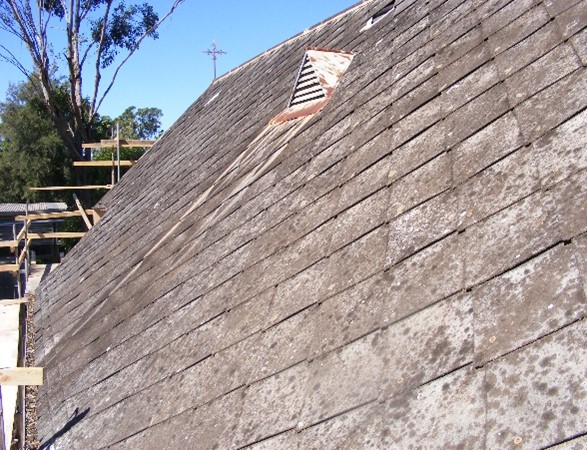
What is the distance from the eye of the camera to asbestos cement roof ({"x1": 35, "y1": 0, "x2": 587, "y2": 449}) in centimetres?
191

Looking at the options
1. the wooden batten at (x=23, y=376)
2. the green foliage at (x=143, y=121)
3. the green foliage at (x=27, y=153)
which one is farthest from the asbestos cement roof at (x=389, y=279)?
the green foliage at (x=143, y=121)

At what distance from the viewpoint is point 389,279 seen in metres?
2.67

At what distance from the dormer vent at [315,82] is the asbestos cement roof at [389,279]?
0.25 meters

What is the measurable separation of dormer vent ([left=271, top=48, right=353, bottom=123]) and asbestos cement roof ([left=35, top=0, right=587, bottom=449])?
0.25 meters

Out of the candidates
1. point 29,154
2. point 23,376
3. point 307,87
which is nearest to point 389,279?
point 23,376

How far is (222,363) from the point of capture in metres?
3.26

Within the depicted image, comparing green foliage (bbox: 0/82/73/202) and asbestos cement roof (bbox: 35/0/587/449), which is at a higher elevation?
green foliage (bbox: 0/82/73/202)

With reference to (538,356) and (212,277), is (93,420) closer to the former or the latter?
(212,277)

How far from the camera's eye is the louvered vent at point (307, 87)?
20.4 feet

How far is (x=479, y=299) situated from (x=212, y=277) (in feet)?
8.04

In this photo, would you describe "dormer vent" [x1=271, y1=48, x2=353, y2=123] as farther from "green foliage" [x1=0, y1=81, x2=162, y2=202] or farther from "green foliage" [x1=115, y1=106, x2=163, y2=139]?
"green foliage" [x1=115, y1=106, x2=163, y2=139]

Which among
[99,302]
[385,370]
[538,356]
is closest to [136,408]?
[385,370]

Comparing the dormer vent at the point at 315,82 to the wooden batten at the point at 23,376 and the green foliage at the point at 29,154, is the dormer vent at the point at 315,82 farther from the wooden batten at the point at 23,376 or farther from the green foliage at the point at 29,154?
the green foliage at the point at 29,154

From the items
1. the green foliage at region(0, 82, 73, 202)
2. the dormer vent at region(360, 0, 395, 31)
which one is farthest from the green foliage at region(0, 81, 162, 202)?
the dormer vent at region(360, 0, 395, 31)
